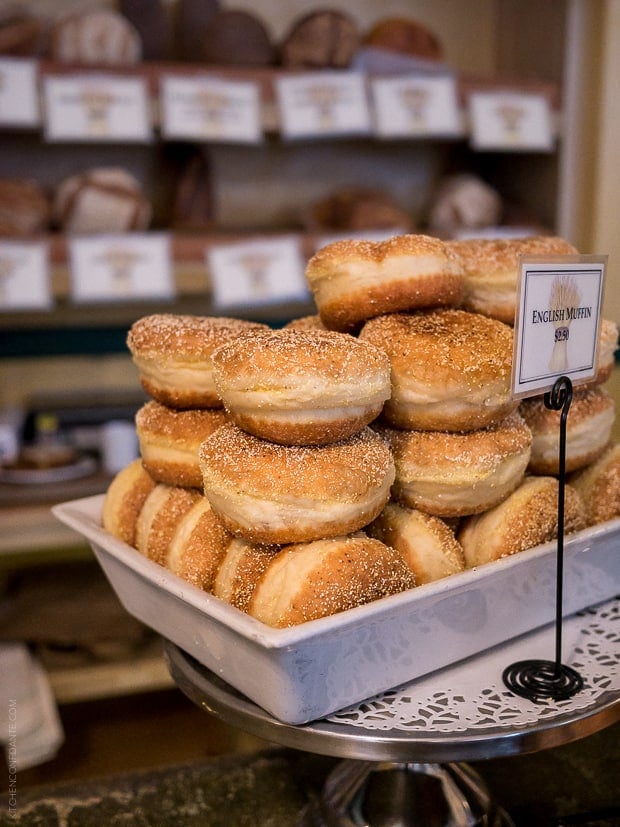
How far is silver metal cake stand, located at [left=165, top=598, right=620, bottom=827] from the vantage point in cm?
71

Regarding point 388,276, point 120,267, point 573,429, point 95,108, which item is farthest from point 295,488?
point 95,108

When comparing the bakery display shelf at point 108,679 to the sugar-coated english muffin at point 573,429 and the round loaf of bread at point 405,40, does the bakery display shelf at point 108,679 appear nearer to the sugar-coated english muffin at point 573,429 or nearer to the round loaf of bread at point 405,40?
the sugar-coated english muffin at point 573,429

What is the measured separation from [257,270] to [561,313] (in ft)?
4.11

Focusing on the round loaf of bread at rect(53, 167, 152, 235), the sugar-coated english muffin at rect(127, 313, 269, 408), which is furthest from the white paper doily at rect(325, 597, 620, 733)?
the round loaf of bread at rect(53, 167, 152, 235)

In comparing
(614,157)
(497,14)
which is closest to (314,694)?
(614,157)

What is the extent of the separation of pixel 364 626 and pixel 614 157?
1918 mm

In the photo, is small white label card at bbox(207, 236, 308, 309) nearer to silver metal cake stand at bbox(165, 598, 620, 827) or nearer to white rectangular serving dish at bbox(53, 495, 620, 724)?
white rectangular serving dish at bbox(53, 495, 620, 724)

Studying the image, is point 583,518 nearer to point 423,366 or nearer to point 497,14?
point 423,366

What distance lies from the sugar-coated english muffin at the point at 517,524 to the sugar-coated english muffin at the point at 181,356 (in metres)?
0.35

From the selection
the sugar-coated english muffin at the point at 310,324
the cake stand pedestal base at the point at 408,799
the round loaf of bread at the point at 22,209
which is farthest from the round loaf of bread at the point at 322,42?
the cake stand pedestal base at the point at 408,799

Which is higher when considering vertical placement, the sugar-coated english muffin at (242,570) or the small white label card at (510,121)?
the small white label card at (510,121)

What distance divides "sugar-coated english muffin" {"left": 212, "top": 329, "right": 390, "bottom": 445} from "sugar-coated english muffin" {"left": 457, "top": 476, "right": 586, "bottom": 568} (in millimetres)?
203

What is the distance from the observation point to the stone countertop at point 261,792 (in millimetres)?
959

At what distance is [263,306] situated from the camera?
2.52 metres
